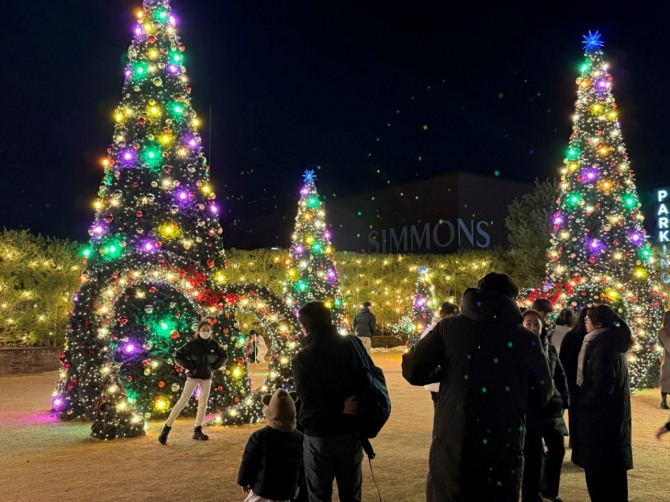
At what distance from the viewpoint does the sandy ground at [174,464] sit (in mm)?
5727

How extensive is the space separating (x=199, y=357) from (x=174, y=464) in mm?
1721

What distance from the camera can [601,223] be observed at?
14133 millimetres

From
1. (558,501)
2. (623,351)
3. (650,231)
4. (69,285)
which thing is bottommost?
(558,501)

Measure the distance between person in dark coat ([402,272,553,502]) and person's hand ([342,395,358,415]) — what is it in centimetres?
59

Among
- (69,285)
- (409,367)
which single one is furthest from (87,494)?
(69,285)

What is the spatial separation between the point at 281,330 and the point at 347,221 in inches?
1470

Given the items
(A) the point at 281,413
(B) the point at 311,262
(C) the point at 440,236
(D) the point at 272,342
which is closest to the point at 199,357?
(D) the point at 272,342

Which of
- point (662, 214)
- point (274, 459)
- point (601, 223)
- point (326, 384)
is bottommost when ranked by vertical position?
point (274, 459)

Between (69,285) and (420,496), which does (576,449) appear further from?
(69,285)

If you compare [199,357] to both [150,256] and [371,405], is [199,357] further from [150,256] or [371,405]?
[371,405]

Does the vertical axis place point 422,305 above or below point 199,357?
above

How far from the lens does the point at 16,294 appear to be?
1834 cm

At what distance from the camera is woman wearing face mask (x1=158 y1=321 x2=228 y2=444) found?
815 centimetres

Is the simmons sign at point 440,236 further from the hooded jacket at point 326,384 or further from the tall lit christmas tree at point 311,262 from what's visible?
the hooded jacket at point 326,384
